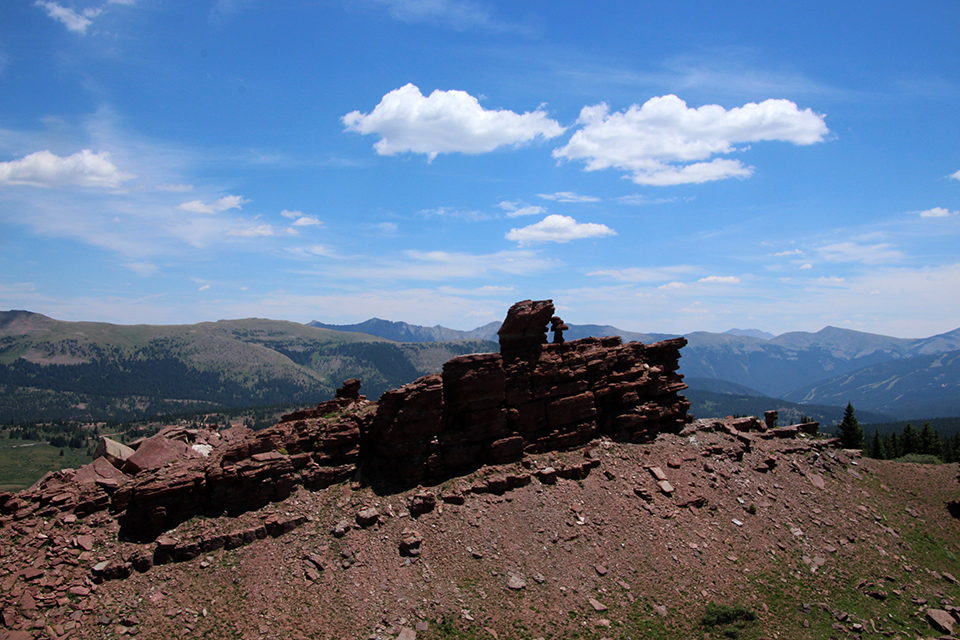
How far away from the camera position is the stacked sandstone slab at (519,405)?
37.8 meters

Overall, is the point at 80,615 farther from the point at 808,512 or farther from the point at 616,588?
the point at 808,512

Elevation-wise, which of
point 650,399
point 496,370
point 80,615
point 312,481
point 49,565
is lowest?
point 80,615

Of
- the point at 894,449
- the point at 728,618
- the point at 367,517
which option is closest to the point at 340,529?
the point at 367,517

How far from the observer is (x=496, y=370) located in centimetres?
4097

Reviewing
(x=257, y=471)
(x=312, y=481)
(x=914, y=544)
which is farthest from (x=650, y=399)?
(x=257, y=471)

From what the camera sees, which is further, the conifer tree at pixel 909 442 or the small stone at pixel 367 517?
the conifer tree at pixel 909 442

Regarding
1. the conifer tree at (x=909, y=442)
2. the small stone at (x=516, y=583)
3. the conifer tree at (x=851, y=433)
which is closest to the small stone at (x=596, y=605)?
the small stone at (x=516, y=583)

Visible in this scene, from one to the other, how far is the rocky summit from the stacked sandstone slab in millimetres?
186

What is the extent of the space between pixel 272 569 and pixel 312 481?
6.66 m

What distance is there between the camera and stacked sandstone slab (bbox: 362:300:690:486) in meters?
37.8

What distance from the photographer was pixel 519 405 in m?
42.1

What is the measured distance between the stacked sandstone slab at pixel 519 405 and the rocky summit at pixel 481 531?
186mm

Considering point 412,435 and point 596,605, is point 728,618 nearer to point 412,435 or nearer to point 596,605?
point 596,605

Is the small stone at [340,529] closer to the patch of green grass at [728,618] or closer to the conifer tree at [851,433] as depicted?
the patch of green grass at [728,618]
